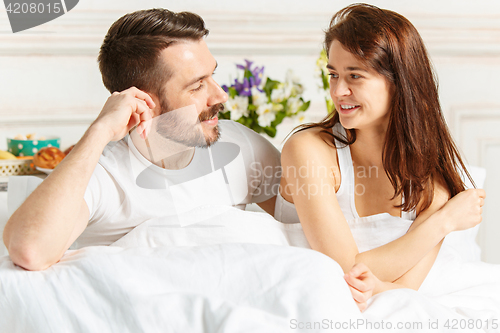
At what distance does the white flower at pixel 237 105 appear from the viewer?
1396 mm

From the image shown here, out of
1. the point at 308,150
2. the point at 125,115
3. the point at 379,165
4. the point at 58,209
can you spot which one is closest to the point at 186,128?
the point at 125,115

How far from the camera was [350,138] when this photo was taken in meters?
1.24

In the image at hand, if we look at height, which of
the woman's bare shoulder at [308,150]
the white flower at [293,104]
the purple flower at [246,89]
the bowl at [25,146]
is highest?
the purple flower at [246,89]

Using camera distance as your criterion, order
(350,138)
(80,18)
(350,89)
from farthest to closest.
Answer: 1. (80,18)
2. (350,138)
3. (350,89)

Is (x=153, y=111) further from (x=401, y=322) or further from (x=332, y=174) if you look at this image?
(x=401, y=322)

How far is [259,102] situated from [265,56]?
0.69 metres

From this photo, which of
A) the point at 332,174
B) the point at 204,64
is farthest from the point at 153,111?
the point at 332,174

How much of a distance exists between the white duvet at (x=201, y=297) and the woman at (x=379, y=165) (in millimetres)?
212

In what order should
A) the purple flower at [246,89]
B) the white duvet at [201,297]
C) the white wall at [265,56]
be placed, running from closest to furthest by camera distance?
the white duvet at [201,297], the purple flower at [246,89], the white wall at [265,56]

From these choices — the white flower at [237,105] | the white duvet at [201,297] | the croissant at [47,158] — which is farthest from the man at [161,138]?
the croissant at [47,158]

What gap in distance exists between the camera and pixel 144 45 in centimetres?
114

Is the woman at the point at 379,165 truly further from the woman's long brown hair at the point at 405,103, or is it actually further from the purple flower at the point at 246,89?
the purple flower at the point at 246,89

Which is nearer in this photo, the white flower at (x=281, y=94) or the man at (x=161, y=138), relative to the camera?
the man at (x=161, y=138)

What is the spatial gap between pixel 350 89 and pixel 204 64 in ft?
1.34
